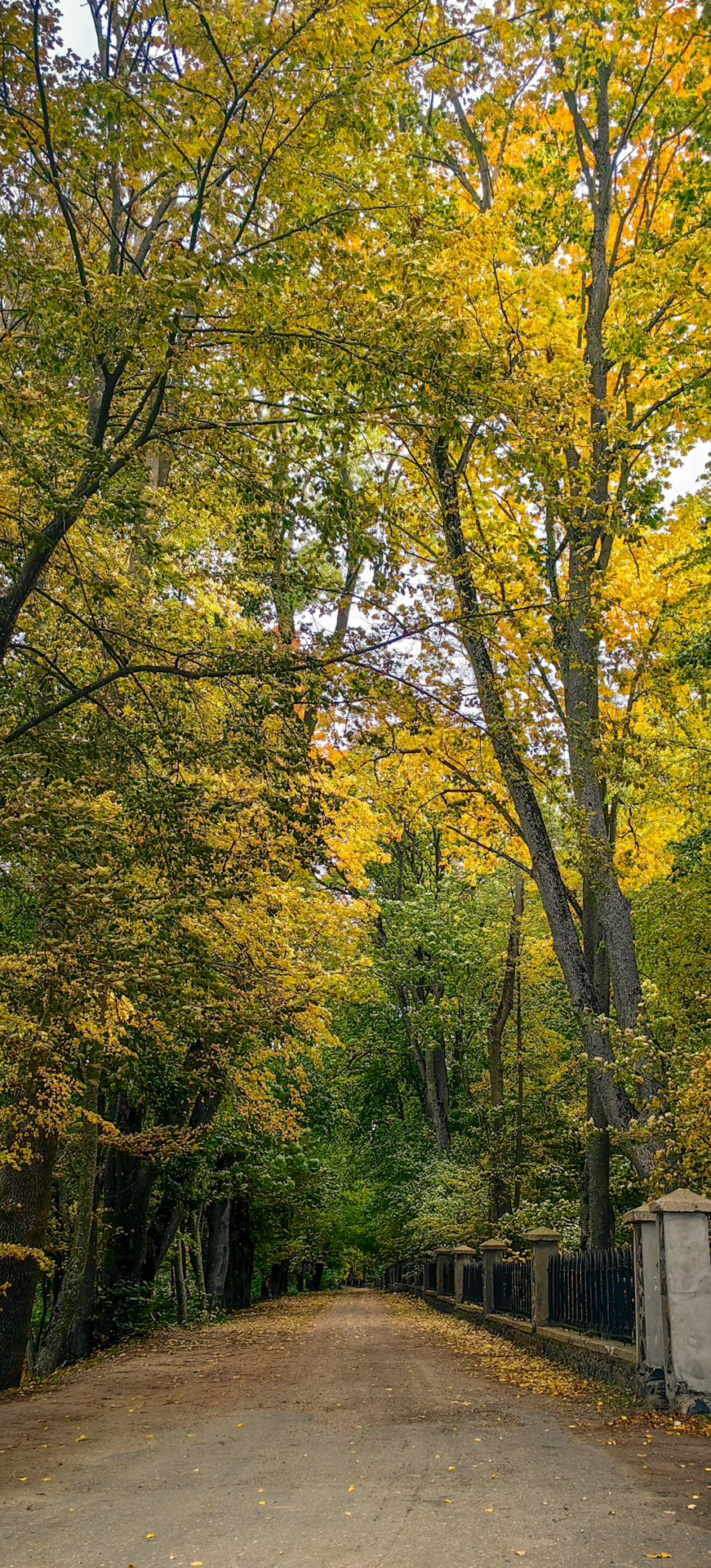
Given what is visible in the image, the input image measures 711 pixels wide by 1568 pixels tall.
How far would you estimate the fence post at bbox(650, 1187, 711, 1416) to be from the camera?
791 centimetres

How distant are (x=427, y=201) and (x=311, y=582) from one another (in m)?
4.27

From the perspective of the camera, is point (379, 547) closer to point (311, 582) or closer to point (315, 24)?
point (311, 582)

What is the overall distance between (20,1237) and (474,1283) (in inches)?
375

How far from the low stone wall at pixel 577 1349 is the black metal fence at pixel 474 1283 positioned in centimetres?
71

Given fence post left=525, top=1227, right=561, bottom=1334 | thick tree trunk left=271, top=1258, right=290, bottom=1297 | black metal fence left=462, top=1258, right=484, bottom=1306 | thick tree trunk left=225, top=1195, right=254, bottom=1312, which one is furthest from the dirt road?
thick tree trunk left=271, top=1258, right=290, bottom=1297

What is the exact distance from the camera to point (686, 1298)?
8102 millimetres

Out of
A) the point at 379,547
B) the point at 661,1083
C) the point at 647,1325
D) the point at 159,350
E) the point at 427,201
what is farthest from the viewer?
the point at 661,1083

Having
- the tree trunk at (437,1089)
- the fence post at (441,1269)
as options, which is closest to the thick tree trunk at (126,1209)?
the fence post at (441,1269)

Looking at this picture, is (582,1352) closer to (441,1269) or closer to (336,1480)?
(336,1480)

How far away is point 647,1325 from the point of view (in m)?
8.39

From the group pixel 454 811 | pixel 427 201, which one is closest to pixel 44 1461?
pixel 454 811

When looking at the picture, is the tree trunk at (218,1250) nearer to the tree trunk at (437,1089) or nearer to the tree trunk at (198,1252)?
the tree trunk at (198,1252)

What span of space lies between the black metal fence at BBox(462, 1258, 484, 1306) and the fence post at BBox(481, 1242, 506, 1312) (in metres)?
0.80

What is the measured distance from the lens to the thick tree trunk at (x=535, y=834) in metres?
10.1
